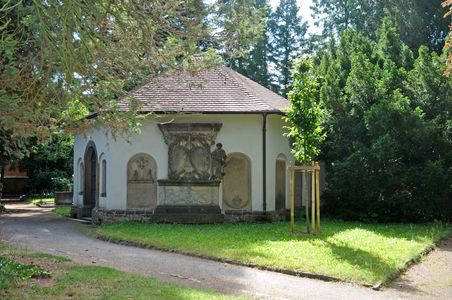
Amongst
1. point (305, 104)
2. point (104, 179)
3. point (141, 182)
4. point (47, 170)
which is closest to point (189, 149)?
point (141, 182)

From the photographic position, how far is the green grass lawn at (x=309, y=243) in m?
10.1

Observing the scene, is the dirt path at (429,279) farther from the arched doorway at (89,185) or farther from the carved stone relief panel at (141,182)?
the arched doorway at (89,185)

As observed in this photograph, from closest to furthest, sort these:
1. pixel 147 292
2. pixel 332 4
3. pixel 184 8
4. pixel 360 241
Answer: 1. pixel 147 292
2. pixel 184 8
3. pixel 360 241
4. pixel 332 4

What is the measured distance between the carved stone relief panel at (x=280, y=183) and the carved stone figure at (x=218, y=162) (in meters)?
2.10

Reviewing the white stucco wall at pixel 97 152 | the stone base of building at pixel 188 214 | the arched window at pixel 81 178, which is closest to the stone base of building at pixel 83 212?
the white stucco wall at pixel 97 152

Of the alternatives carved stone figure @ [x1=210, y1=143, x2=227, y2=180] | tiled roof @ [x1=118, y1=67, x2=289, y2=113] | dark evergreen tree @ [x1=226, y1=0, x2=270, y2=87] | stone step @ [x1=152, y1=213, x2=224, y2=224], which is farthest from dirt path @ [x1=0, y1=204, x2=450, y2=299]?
dark evergreen tree @ [x1=226, y1=0, x2=270, y2=87]

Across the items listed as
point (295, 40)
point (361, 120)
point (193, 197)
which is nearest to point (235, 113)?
point (193, 197)

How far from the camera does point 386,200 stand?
16984 millimetres

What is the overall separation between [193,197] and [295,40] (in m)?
29.9

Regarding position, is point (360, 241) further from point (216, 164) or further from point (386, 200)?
point (216, 164)

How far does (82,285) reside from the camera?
319 inches

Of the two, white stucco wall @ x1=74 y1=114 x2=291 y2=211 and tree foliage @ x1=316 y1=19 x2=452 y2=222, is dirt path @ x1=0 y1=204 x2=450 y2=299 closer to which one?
white stucco wall @ x1=74 y1=114 x2=291 y2=211

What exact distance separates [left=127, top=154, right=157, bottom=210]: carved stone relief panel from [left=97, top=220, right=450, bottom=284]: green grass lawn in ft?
3.59

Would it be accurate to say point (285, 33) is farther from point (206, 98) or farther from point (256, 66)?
point (206, 98)
